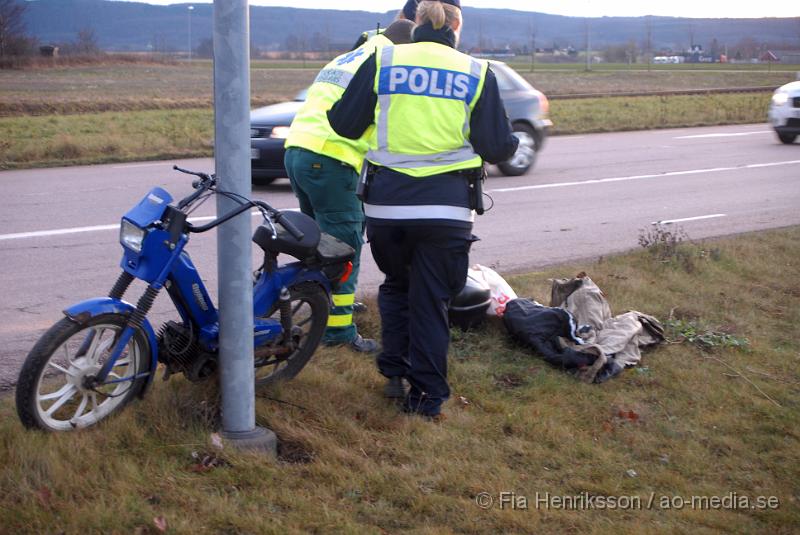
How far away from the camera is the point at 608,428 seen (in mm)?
4809

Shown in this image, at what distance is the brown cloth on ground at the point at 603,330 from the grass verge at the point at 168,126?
1090 cm

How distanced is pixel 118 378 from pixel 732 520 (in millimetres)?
2623

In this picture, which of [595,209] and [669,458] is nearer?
[669,458]

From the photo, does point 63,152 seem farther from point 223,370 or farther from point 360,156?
point 223,370

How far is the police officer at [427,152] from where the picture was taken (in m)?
4.59

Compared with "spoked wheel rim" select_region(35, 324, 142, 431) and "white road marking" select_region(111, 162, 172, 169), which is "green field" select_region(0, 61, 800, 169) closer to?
"white road marking" select_region(111, 162, 172, 169)

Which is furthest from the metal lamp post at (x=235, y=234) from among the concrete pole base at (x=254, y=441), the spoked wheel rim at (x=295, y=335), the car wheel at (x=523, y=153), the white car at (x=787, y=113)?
the white car at (x=787, y=113)

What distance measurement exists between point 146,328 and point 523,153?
11270 mm

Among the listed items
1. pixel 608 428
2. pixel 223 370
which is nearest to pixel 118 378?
pixel 223 370

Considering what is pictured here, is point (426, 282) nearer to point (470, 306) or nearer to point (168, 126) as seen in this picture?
point (470, 306)

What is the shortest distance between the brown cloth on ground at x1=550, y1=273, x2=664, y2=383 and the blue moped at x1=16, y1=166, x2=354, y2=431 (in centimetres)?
177

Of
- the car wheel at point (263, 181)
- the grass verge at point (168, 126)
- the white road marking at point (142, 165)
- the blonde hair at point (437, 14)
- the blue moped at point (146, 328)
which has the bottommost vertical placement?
the white road marking at point (142, 165)

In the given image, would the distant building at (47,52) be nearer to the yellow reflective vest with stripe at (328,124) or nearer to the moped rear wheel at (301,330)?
the yellow reflective vest with stripe at (328,124)

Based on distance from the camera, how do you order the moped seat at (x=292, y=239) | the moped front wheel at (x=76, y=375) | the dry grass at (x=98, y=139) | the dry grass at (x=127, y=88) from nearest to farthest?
the moped front wheel at (x=76, y=375) < the moped seat at (x=292, y=239) < the dry grass at (x=98, y=139) < the dry grass at (x=127, y=88)
